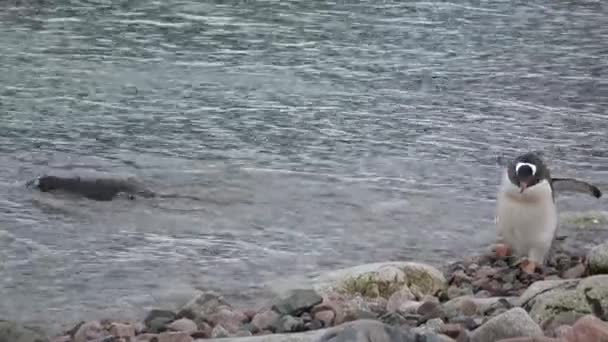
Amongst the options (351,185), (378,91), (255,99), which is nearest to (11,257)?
(351,185)

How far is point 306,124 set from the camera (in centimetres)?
861

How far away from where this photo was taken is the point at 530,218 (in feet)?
19.3

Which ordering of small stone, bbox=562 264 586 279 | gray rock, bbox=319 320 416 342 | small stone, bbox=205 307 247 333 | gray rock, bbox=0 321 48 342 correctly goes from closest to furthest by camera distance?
gray rock, bbox=319 320 416 342
gray rock, bbox=0 321 48 342
small stone, bbox=205 307 247 333
small stone, bbox=562 264 586 279

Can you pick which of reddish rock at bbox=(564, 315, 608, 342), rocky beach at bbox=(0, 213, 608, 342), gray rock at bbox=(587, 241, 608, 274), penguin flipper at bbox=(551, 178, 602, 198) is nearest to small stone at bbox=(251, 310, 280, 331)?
rocky beach at bbox=(0, 213, 608, 342)

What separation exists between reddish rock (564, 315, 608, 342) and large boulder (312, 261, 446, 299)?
54.4 inches

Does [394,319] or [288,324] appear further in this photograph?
[288,324]

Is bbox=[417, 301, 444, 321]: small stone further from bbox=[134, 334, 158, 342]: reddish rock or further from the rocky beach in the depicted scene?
bbox=[134, 334, 158, 342]: reddish rock

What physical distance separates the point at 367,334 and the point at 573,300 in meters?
1.03

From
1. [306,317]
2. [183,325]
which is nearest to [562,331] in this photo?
[306,317]

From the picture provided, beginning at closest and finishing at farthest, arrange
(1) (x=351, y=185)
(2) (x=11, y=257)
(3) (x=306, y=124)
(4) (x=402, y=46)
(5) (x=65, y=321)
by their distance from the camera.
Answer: (5) (x=65, y=321), (2) (x=11, y=257), (1) (x=351, y=185), (3) (x=306, y=124), (4) (x=402, y=46)

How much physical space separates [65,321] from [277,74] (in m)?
5.16

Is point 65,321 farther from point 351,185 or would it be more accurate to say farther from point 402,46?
point 402,46

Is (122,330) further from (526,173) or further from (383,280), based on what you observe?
(526,173)

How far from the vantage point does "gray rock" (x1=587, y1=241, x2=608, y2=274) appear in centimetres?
531
